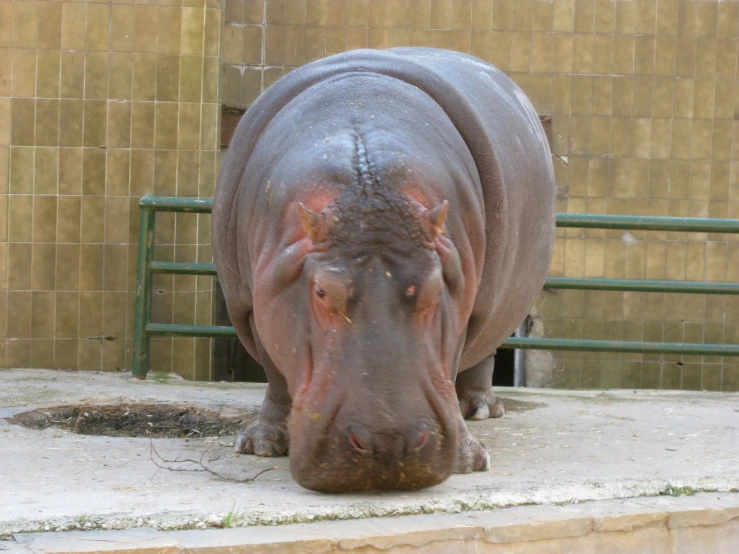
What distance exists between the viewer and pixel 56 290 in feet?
21.9

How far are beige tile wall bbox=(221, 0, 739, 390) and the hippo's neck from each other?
4709 millimetres

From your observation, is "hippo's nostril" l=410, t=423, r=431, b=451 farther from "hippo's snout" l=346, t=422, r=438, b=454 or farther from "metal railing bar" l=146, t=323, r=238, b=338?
"metal railing bar" l=146, t=323, r=238, b=338

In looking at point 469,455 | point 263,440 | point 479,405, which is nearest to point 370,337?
point 469,455

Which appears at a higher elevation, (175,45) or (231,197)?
(175,45)

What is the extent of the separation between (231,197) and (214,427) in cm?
111

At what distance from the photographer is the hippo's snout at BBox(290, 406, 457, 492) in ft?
9.53

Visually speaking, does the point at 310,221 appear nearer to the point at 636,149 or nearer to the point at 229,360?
the point at 229,360

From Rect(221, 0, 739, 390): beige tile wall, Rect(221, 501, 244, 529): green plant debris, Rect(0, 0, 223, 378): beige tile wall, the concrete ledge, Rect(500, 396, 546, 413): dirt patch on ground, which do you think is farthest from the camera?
Rect(221, 0, 739, 390): beige tile wall

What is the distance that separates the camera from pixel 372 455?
2934mm

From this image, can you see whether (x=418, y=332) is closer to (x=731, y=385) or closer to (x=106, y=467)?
(x=106, y=467)

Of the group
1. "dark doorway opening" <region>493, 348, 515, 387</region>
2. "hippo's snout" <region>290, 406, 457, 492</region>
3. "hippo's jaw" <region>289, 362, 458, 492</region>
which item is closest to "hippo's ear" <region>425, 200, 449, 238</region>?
"hippo's jaw" <region>289, 362, 458, 492</region>

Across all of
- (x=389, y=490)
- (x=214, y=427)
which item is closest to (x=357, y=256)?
(x=389, y=490)

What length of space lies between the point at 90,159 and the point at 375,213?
13.1 feet

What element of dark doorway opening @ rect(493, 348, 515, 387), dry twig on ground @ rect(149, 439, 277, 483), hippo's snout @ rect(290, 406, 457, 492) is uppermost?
hippo's snout @ rect(290, 406, 457, 492)
